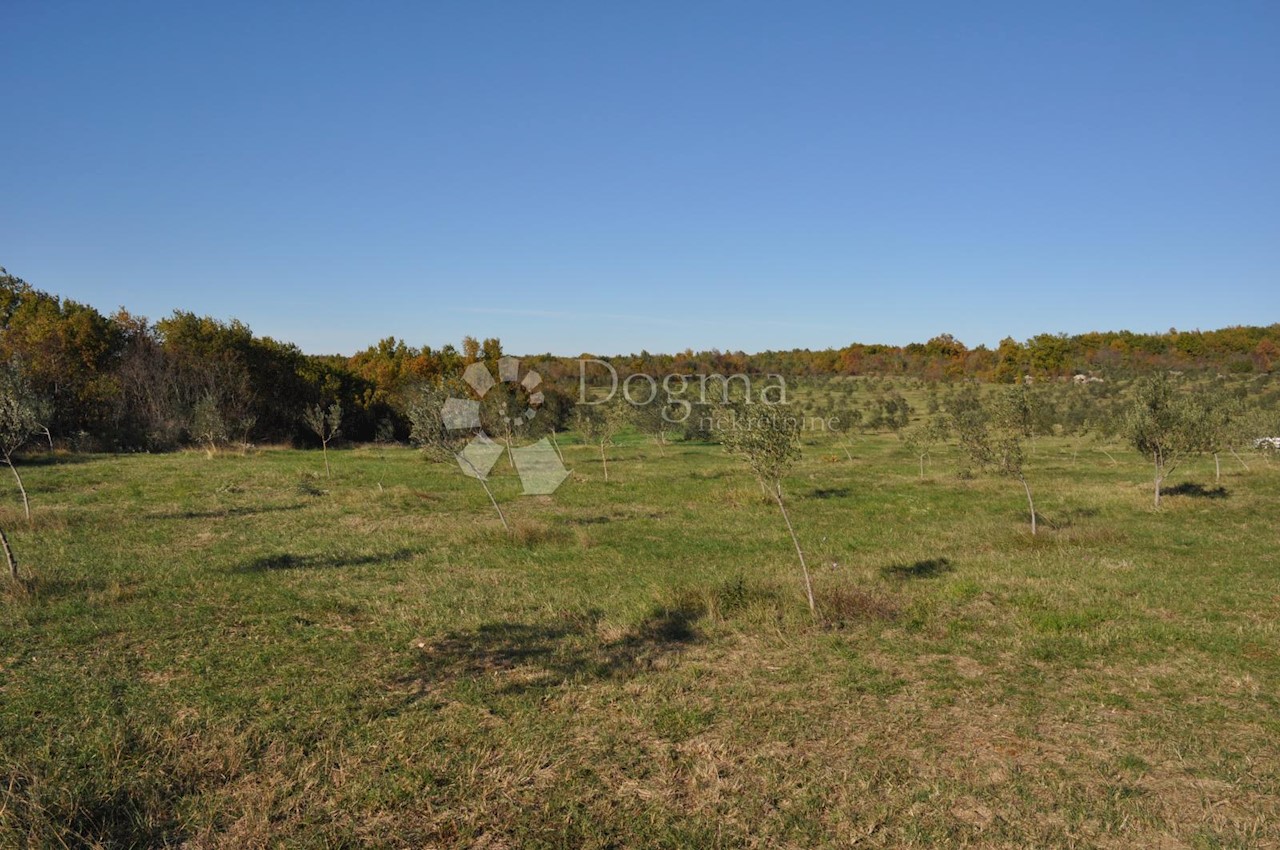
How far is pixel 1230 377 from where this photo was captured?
234 ft

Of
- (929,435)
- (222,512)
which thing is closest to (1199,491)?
(929,435)

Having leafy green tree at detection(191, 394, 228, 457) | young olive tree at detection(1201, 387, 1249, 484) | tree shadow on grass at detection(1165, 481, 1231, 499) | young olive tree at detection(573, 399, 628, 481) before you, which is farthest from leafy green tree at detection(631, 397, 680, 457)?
young olive tree at detection(1201, 387, 1249, 484)

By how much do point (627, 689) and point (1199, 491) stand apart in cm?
2949

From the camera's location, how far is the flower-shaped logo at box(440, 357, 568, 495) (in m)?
27.9

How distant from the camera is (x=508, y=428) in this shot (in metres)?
39.7

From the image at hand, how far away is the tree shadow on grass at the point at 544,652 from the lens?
930 cm

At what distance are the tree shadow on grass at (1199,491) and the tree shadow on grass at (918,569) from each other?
56.0 feet

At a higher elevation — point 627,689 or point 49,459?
point 49,459

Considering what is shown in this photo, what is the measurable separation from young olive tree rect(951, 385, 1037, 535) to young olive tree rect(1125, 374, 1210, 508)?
17.5ft

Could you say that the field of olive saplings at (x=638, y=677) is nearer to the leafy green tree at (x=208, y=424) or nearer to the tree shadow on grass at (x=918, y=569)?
the tree shadow on grass at (x=918, y=569)

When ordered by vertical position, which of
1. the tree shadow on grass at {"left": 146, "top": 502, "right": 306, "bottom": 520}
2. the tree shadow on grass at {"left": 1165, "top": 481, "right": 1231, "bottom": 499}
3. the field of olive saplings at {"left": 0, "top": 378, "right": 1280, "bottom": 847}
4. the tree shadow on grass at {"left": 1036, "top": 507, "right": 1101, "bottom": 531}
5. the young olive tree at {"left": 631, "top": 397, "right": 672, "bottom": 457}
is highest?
the young olive tree at {"left": 631, "top": 397, "right": 672, "bottom": 457}

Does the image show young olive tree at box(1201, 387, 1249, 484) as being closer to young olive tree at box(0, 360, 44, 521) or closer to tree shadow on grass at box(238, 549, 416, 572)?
tree shadow on grass at box(238, 549, 416, 572)

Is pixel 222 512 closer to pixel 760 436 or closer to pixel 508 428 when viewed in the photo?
pixel 760 436

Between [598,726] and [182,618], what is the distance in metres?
7.56
